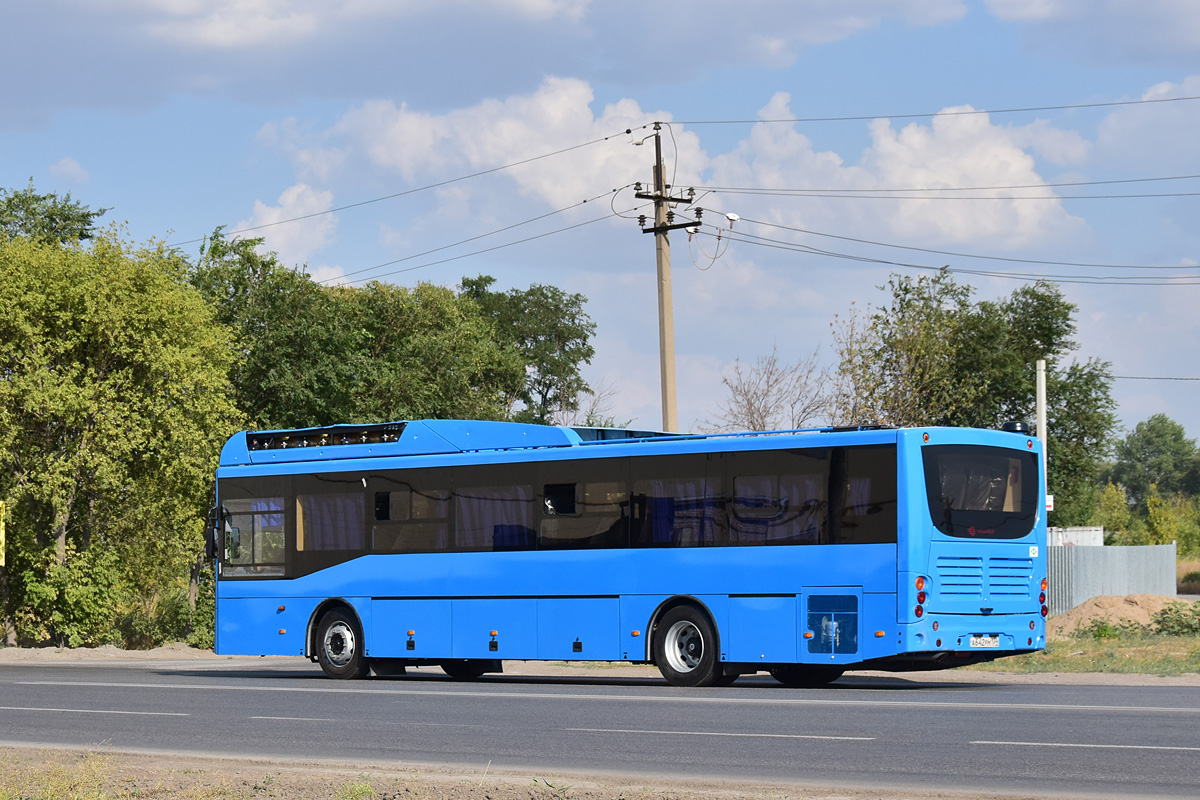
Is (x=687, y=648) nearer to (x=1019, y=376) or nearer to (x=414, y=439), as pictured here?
(x=414, y=439)

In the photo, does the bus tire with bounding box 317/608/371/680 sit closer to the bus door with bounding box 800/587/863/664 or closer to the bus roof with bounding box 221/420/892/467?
the bus roof with bounding box 221/420/892/467

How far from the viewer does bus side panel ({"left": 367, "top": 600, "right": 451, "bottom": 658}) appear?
862 inches

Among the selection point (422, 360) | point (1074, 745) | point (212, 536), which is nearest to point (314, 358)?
point (422, 360)

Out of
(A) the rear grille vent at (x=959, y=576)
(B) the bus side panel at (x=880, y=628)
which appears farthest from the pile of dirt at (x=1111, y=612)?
(B) the bus side panel at (x=880, y=628)

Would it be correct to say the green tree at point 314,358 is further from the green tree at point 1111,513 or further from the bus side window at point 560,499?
the green tree at point 1111,513

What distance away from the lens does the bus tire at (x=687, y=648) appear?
19547 mm

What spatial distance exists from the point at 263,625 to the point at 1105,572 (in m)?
31.9

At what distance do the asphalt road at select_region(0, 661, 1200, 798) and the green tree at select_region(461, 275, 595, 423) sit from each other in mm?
64772

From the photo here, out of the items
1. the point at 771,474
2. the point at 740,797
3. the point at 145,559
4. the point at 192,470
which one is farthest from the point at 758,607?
the point at 145,559

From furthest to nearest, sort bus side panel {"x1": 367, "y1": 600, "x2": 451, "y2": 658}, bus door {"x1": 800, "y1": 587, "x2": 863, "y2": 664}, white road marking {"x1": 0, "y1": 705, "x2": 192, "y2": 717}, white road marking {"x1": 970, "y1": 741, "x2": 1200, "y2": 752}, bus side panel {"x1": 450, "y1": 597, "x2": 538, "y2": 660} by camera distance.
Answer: bus side panel {"x1": 367, "y1": 600, "x2": 451, "y2": 658} < bus side panel {"x1": 450, "y1": 597, "x2": 538, "y2": 660} < bus door {"x1": 800, "y1": 587, "x2": 863, "y2": 664} < white road marking {"x1": 0, "y1": 705, "x2": 192, "y2": 717} < white road marking {"x1": 970, "y1": 741, "x2": 1200, "y2": 752}

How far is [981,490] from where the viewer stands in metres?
19.1

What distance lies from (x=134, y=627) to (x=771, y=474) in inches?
1516

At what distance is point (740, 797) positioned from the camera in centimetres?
935

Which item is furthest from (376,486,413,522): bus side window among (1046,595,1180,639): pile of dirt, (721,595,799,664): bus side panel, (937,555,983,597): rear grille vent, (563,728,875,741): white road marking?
(1046,595,1180,639): pile of dirt
